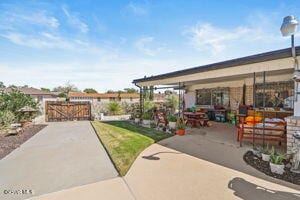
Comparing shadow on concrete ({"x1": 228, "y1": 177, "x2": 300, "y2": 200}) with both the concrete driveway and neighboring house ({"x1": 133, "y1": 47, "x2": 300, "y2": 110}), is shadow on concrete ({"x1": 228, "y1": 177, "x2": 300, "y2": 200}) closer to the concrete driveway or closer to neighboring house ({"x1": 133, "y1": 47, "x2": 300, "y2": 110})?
the concrete driveway

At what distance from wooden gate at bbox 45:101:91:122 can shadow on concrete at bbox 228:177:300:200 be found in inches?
525

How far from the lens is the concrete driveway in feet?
11.1

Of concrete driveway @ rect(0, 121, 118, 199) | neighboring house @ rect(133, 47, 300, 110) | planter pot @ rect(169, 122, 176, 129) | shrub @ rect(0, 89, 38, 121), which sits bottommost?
concrete driveway @ rect(0, 121, 118, 199)

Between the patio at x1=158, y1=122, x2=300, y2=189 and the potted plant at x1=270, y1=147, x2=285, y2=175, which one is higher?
the potted plant at x1=270, y1=147, x2=285, y2=175

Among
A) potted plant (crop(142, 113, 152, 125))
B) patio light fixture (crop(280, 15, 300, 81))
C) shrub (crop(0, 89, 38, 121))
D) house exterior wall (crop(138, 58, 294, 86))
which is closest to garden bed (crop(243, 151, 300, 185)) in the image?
patio light fixture (crop(280, 15, 300, 81))

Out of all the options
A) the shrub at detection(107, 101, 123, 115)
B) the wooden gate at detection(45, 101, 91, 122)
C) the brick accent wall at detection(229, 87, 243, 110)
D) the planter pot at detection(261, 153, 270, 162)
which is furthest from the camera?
the shrub at detection(107, 101, 123, 115)

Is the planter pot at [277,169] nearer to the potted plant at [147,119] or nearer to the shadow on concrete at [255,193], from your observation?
the shadow on concrete at [255,193]

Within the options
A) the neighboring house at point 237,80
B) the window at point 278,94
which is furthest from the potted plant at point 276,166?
the window at point 278,94

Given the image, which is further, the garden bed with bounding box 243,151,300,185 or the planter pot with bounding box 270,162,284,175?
the planter pot with bounding box 270,162,284,175

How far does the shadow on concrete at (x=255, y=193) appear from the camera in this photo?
9.29ft

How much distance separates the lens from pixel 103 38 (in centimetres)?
1094

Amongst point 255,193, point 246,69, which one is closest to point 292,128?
point 246,69

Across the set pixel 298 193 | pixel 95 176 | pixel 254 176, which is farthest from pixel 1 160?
pixel 298 193

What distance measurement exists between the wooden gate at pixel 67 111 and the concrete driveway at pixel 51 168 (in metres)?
8.19
